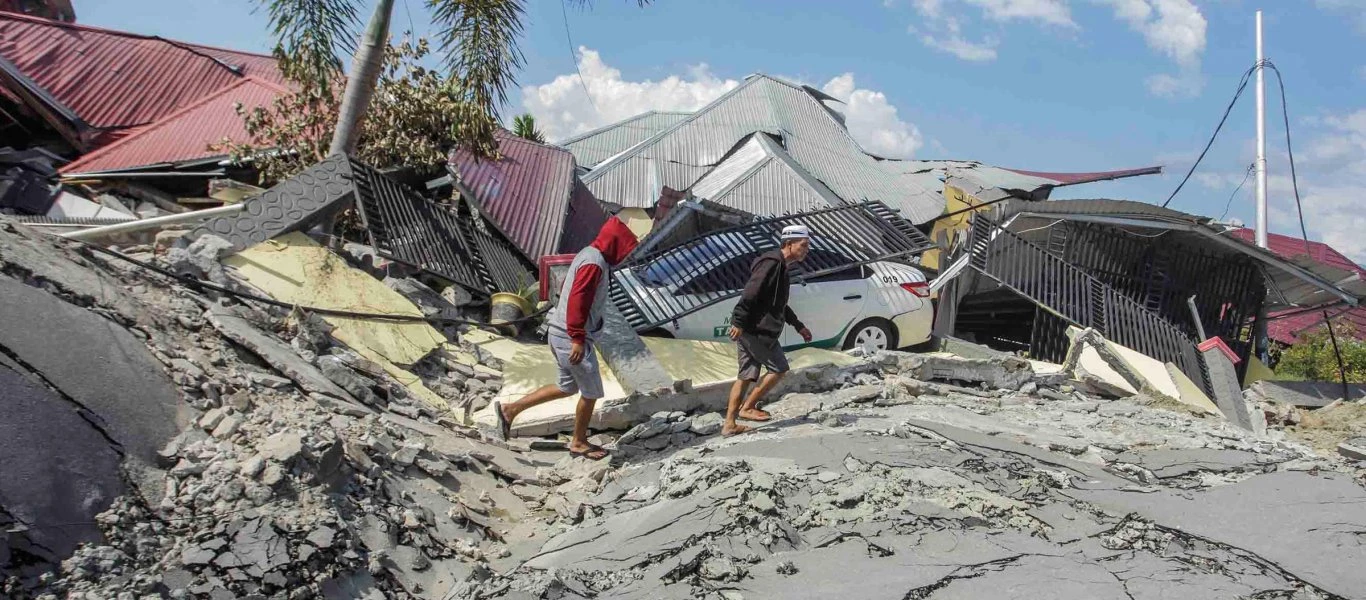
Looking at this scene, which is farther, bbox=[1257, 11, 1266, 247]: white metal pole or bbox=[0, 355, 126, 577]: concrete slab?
bbox=[1257, 11, 1266, 247]: white metal pole

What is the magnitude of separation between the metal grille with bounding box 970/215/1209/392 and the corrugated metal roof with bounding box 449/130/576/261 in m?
5.39

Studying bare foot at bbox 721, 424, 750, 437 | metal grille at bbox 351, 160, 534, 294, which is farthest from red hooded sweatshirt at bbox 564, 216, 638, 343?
metal grille at bbox 351, 160, 534, 294

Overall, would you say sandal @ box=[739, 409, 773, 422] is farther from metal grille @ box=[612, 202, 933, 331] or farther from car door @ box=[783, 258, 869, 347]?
car door @ box=[783, 258, 869, 347]

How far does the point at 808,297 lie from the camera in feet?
29.6

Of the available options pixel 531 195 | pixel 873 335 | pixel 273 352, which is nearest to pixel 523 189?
pixel 531 195

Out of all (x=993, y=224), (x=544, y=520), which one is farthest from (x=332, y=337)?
(x=993, y=224)

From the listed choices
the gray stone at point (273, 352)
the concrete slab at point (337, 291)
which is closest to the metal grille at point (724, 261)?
the concrete slab at point (337, 291)

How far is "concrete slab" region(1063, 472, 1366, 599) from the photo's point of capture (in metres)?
3.22

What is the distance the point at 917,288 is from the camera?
31.8 feet

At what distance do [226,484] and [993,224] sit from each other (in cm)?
950

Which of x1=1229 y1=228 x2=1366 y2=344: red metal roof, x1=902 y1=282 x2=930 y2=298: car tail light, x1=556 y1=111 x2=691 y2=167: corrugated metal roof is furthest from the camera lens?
x1=556 y1=111 x2=691 y2=167: corrugated metal roof

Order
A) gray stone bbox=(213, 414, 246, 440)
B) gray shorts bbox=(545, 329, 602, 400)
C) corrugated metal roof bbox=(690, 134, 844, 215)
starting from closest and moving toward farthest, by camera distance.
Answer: gray stone bbox=(213, 414, 246, 440), gray shorts bbox=(545, 329, 602, 400), corrugated metal roof bbox=(690, 134, 844, 215)

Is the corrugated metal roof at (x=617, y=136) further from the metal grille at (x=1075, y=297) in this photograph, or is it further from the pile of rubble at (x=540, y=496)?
the pile of rubble at (x=540, y=496)

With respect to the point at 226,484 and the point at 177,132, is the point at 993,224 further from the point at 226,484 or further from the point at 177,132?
the point at 177,132
